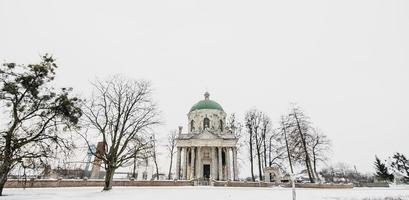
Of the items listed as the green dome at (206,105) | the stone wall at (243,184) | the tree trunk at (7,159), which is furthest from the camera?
the green dome at (206,105)

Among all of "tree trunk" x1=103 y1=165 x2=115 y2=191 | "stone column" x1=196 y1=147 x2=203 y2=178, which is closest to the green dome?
"stone column" x1=196 y1=147 x2=203 y2=178

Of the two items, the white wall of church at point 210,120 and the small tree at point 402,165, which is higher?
the white wall of church at point 210,120

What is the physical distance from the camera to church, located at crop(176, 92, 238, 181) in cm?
4100

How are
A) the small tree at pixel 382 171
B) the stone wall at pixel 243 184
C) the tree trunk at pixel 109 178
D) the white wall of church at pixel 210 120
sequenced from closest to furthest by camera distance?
1. the tree trunk at pixel 109 178
2. the stone wall at pixel 243 184
3. the white wall of church at pixel 210 120
4. the small tree at pixel 382 171

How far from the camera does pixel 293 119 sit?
3456 centimetres

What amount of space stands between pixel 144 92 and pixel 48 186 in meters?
13.8

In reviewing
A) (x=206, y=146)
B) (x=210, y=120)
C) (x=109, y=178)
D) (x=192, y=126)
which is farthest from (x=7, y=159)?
(x=192, y=126)

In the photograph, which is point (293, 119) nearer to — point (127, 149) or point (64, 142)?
point (127, 149)

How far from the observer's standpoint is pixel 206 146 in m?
42.1

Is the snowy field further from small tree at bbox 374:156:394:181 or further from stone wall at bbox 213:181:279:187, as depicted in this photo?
small tree at bbox 374:156:394:181

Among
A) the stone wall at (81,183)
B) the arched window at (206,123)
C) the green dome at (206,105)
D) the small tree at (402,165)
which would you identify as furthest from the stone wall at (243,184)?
the small tree at (402,165)

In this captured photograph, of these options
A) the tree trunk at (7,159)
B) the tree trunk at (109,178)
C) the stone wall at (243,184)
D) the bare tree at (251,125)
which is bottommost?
the stone wall at (243,184)

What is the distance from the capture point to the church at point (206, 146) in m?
41.0

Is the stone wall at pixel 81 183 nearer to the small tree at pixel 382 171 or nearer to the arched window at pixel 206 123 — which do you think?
the arched window at pixel 206 123
